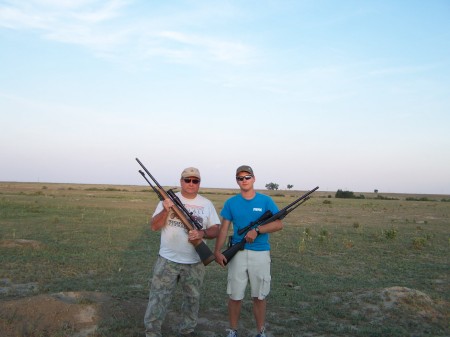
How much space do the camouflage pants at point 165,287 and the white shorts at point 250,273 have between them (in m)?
0.44

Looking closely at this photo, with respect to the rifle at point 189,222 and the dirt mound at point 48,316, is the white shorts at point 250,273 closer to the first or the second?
the rifle at point 189,222

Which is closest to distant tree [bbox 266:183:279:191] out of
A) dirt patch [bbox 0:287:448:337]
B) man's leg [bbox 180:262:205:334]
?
dirt patch [bbox 0:287:448:337]

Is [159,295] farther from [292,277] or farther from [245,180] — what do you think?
[292,277]

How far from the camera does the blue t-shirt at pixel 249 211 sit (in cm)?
566

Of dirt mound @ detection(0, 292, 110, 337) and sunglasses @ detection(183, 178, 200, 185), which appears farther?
dirt mound @ detection(0, 292, 110, 337)

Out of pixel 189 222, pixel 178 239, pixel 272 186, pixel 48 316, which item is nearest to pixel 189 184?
pixel 189 222

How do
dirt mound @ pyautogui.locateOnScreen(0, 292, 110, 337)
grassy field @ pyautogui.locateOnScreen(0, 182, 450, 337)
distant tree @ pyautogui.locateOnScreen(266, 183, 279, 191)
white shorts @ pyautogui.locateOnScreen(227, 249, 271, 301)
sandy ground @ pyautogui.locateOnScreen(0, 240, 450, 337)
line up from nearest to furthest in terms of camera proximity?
1. white shorts @ pyautogui.locateOnScreen(227, 249, 271, 301)
2. dirt mound @ pyautogui.locateOnScreen(0, 292, 110, 337)
3. sandy ground @ pyautogui.locateOnScreen(0, 240, 450, 337)
4. grassy field @ pyautogui.locateOnScreen(0, 182, 450, 337)
5. distant tree @ pyautogui.locateOnScreen(266, 183, 279, 191)

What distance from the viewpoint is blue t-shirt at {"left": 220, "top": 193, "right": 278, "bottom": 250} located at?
5664 millimetres

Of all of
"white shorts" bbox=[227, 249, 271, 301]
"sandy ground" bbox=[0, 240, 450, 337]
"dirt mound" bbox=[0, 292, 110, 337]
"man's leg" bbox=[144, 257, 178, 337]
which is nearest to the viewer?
"man's leg" bbox=[144, 257, 178, 337]

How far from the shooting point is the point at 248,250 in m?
5.66

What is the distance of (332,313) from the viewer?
773 centimetres

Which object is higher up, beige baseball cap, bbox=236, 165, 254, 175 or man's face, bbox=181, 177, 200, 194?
beige baseball cap, bbox=236, 165, 254, 175

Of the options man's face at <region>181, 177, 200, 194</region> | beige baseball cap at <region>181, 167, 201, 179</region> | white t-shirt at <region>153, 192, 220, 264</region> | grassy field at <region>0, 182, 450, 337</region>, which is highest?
beige baseball cap at <region>181, 167, 201, 179</region>

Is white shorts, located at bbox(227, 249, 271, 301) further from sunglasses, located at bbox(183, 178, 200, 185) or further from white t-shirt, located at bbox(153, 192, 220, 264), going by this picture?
sunglasses, located at bbox(183, 178, 200, 185)
